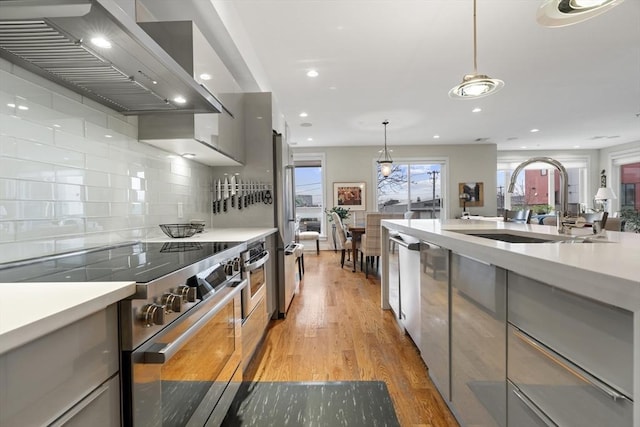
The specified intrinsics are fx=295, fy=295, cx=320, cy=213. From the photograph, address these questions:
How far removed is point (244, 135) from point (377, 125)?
3.43 metres

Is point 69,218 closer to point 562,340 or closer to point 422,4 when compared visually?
point 562,340

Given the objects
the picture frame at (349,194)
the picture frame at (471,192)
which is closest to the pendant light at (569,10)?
the picture frame at (349,194)

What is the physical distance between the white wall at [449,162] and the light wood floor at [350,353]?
→ 15.1 feet

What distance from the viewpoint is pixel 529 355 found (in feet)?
2.75

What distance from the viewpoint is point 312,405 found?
156 centimetres

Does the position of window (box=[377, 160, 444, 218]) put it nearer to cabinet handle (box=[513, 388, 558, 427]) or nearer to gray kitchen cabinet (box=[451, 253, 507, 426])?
gray kitchen cabinet (box=[451, 253, 507, 426])

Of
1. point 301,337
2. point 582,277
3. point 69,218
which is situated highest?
point 69,218

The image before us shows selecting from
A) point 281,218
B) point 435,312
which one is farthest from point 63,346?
point 281,218

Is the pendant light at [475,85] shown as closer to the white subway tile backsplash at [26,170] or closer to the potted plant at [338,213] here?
the white subway tile backsplash at [26,170]

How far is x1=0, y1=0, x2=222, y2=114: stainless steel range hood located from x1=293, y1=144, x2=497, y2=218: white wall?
19.9ft

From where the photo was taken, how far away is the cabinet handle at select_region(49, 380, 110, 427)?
0.54m

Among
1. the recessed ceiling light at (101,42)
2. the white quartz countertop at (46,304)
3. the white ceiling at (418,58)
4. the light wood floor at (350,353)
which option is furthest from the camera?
the white ceiling at (418,58)

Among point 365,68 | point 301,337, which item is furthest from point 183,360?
point 365,68

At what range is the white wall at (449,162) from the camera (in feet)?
24.2
